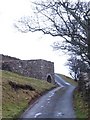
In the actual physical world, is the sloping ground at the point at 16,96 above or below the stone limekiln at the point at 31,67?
below

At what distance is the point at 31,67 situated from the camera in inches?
1583

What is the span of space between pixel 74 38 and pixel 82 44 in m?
0.94

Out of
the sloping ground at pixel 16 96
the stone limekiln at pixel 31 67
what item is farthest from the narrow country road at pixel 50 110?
the stone limekiln at pixel 31 67

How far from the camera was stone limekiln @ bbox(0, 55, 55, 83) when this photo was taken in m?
37.9

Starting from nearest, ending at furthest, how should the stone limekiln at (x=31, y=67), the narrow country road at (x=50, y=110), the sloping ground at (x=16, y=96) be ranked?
the narrow country road at (x=50, y=110)
the sloping ground at (x=16, y=96)
the stone limekiln at (x=31, y=67)

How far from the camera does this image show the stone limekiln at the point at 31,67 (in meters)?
37.9

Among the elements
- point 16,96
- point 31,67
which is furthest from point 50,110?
point 31,67

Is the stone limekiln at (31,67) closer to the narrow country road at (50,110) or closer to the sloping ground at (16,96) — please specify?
the sloping ground at (16,96)

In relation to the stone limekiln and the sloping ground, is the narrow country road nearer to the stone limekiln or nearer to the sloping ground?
the sloping ground

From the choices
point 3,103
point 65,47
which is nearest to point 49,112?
point 3,103

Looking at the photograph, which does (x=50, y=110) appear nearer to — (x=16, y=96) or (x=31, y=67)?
(x=16, y=96)

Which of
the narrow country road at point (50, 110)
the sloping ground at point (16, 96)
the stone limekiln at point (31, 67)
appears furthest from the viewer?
the stone limekiln at point (31, 67)

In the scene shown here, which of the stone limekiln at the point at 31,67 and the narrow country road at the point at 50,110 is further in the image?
the stone limekiln at the point at 31,67

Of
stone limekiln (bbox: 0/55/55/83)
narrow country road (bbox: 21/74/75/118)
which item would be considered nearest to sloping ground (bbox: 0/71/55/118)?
narrow country road (bbox: 21/74/75/118)
